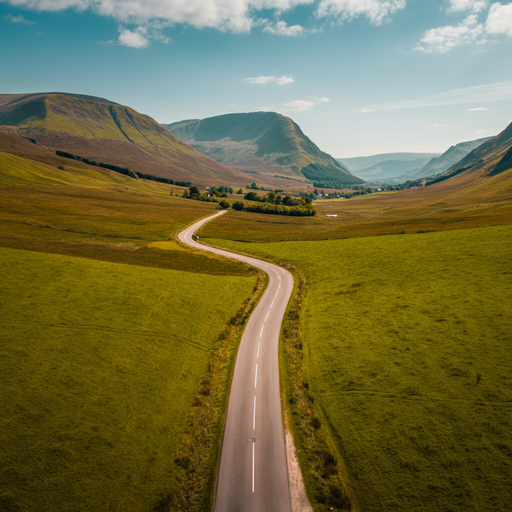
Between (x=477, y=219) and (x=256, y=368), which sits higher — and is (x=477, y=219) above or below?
above

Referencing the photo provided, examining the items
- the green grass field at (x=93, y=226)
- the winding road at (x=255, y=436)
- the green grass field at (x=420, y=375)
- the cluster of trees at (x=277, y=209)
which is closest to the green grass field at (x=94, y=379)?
the winding road at (x=255, y=436)

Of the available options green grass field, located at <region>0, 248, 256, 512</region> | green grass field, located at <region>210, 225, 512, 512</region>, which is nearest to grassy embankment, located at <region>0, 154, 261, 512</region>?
green grass field, located at <region>0, 248, 256, 512</region>

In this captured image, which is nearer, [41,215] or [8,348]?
[8,348]

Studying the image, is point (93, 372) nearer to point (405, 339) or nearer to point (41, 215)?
point (405, 339)

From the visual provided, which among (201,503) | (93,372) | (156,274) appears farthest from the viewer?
(156,274)

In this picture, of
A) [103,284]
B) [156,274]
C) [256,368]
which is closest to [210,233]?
[156,274]

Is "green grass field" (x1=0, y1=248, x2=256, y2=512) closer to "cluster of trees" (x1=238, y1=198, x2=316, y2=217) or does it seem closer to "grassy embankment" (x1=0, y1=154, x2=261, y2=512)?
"grassy embankment" (x1=0, y1=154, x2=261, y2=512)

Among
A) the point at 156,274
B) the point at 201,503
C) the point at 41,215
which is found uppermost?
the point at 41,215

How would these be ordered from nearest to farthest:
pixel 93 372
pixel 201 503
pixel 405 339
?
1. pixel 201 503
2. pixel 93 372
3. pixel 405 339
